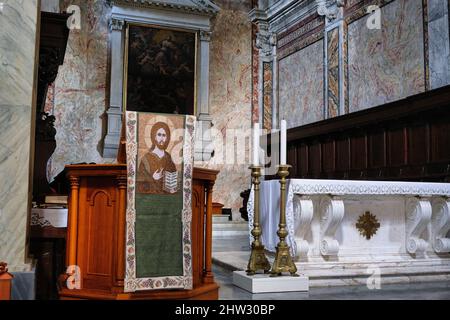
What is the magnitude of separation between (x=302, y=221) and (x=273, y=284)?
873 mm

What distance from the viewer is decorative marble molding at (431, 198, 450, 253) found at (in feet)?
17.7

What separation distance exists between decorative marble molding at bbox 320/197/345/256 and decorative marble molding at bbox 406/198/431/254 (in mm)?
870

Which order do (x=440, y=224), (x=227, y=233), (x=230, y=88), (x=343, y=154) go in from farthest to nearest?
1. (x=230, y=88)
2. (x=227, y=233)
3. (x=343, y=154)
4. (x=440, y=224)

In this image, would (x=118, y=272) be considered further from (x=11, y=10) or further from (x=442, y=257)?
(x=442, y=257)

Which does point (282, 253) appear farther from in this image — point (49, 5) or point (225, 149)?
point (225, 149)

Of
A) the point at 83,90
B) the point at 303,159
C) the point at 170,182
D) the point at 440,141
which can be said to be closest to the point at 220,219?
the point at 303,159

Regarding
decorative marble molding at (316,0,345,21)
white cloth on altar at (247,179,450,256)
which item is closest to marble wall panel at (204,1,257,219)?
decorative marble molding at (316,0,345,21)

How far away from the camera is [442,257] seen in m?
5.49

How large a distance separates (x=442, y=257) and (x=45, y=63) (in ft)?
15.9

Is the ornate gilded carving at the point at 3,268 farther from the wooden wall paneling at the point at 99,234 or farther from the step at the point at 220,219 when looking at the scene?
the step at the point at 220,219

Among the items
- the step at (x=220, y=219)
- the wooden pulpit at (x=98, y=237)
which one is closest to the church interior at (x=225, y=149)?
the wooden pulpit at (x=98, y=237)

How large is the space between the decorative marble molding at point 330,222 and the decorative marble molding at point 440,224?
118 cm

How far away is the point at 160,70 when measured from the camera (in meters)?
13.1
